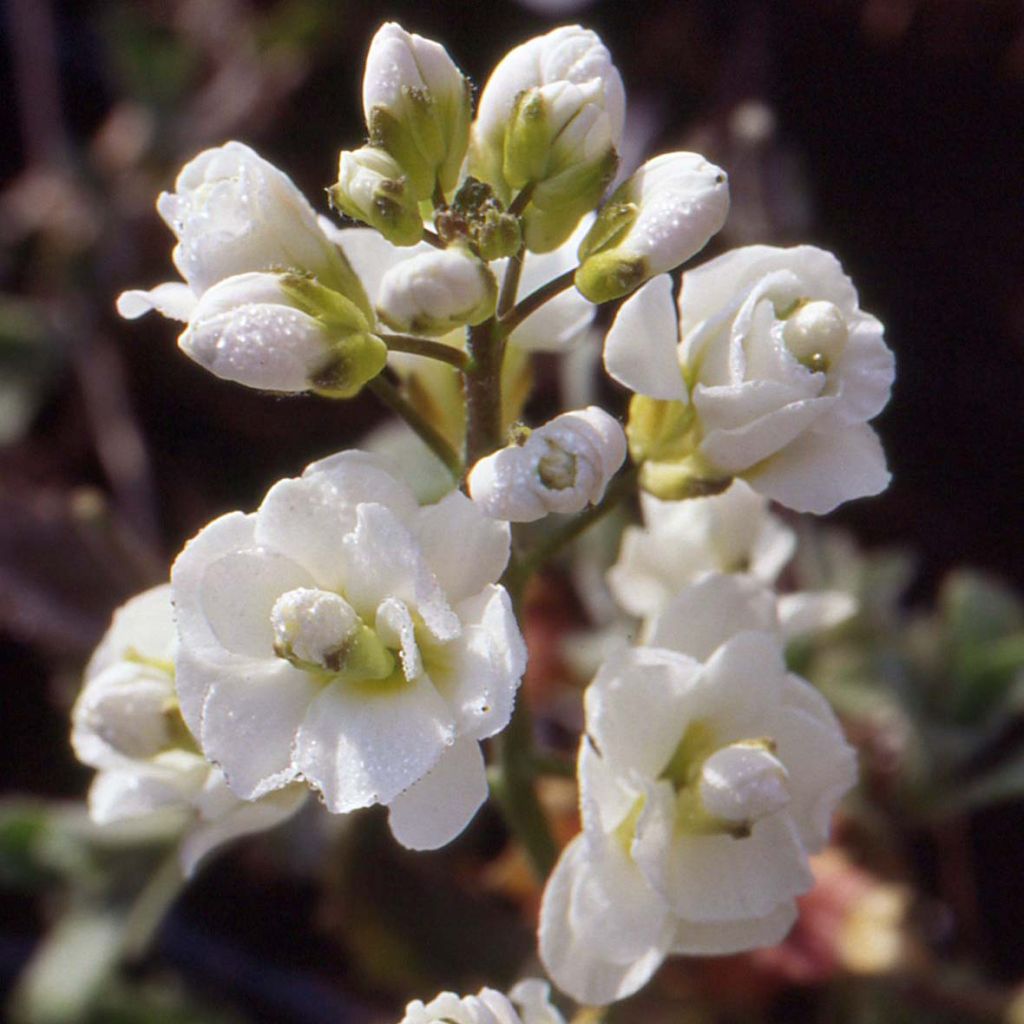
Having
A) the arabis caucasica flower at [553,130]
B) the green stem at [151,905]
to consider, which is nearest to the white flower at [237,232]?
the arabis caucasica flower at [553,130]

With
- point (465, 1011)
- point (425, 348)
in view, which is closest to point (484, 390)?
point (425, 348)

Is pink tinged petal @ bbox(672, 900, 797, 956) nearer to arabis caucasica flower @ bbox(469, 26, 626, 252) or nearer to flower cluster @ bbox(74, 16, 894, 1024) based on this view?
flower cluster @ bbox(74, 16, 894, 1024)

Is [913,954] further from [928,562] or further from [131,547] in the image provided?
[131,547]

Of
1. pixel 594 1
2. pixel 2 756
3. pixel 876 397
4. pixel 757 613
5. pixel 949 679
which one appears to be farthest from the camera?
pixel 594 1

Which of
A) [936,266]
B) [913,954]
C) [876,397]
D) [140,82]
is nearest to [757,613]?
[876,397]

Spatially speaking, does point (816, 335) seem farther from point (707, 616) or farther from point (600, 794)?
point (600, 794)

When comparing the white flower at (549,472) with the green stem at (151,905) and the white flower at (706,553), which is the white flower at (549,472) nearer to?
the white flower at (706,553)
